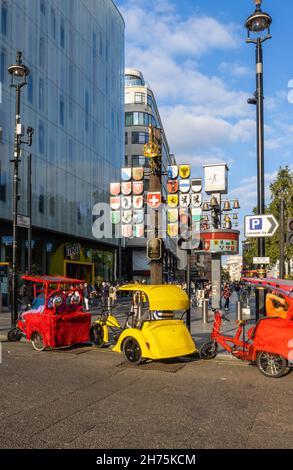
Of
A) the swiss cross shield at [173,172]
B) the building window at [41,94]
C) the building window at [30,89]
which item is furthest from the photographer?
the building window at [41,94]

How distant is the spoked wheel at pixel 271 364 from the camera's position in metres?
8.35

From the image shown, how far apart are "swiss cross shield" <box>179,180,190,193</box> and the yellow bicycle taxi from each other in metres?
9.48

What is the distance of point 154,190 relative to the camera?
1366 centimetres

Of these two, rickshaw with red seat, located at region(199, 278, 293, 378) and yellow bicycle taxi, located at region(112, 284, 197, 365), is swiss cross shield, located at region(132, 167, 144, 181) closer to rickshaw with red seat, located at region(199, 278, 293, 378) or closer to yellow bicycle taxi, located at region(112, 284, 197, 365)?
yellow bicycle taxi, located at region(112, 284, 197, 365)

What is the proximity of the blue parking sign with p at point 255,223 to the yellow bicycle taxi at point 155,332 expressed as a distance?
2575 mm

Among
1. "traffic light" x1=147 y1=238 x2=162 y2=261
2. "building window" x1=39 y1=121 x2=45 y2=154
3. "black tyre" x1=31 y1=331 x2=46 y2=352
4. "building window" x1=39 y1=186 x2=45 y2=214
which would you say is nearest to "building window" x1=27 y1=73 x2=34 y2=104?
"building window" x1=39 y1=121 x2=45 y2=154

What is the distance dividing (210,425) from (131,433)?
103 centimetres

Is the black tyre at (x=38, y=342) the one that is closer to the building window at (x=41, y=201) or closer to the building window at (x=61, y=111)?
the building window at (x=41, y=201)

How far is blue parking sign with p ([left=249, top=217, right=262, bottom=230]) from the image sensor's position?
1109 centimetres

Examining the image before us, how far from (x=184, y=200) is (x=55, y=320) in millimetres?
9819

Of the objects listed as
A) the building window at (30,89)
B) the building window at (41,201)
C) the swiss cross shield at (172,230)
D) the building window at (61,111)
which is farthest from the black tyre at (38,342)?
the building window at (61,111)

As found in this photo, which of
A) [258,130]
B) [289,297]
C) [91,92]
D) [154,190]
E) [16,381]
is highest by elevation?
[91,92]

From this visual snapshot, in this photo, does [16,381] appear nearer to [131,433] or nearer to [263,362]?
[131,433]
